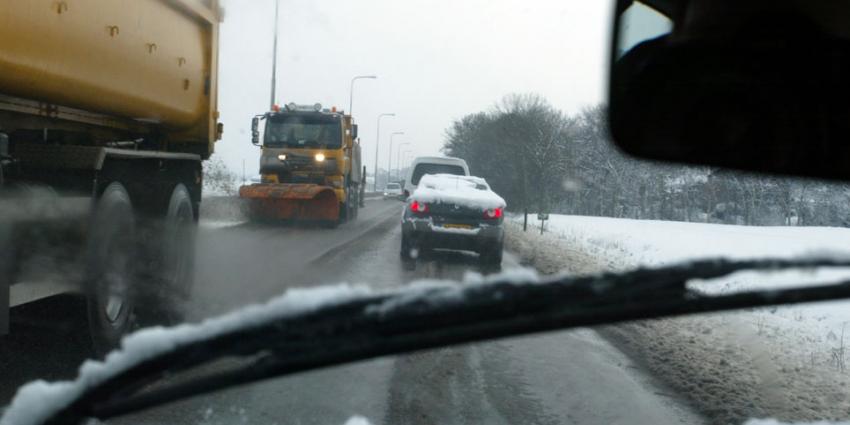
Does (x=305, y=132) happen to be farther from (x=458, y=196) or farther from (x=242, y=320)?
(x=242, y=320)

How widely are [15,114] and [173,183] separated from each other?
8.51 feet

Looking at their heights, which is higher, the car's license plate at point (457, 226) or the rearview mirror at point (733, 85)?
the rearview mirror at point (733, 85)

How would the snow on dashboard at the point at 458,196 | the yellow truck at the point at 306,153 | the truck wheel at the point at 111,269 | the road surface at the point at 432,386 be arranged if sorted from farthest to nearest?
the yellow truck at the point at 306,153 → the snow on dashboard at the point at 458,196 → the truck wheel at the point at 111,269 → the road surface at the point at 432,386

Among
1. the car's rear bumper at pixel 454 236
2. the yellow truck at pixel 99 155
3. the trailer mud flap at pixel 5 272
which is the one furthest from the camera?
the car's rear bumper at pixel 454 236

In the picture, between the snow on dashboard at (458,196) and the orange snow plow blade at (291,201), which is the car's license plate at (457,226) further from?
the orange snow plow blade at (291,201)

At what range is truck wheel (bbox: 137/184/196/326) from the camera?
265 inches

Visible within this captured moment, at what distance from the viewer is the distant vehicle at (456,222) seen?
41.0 ft

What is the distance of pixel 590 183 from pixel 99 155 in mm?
33963

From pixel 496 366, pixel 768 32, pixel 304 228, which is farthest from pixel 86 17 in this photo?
pixel 304 228

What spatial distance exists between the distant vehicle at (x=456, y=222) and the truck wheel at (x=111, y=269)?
6.79 metres

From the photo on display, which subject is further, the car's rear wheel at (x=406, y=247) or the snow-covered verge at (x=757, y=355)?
the car's rear wheel at (x=406, y=247)

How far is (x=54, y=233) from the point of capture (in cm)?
504

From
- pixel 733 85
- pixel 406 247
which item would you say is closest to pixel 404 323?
pixel 733 85

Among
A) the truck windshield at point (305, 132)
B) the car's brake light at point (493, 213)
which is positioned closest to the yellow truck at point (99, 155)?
the car's brake light at point (493, 213)
